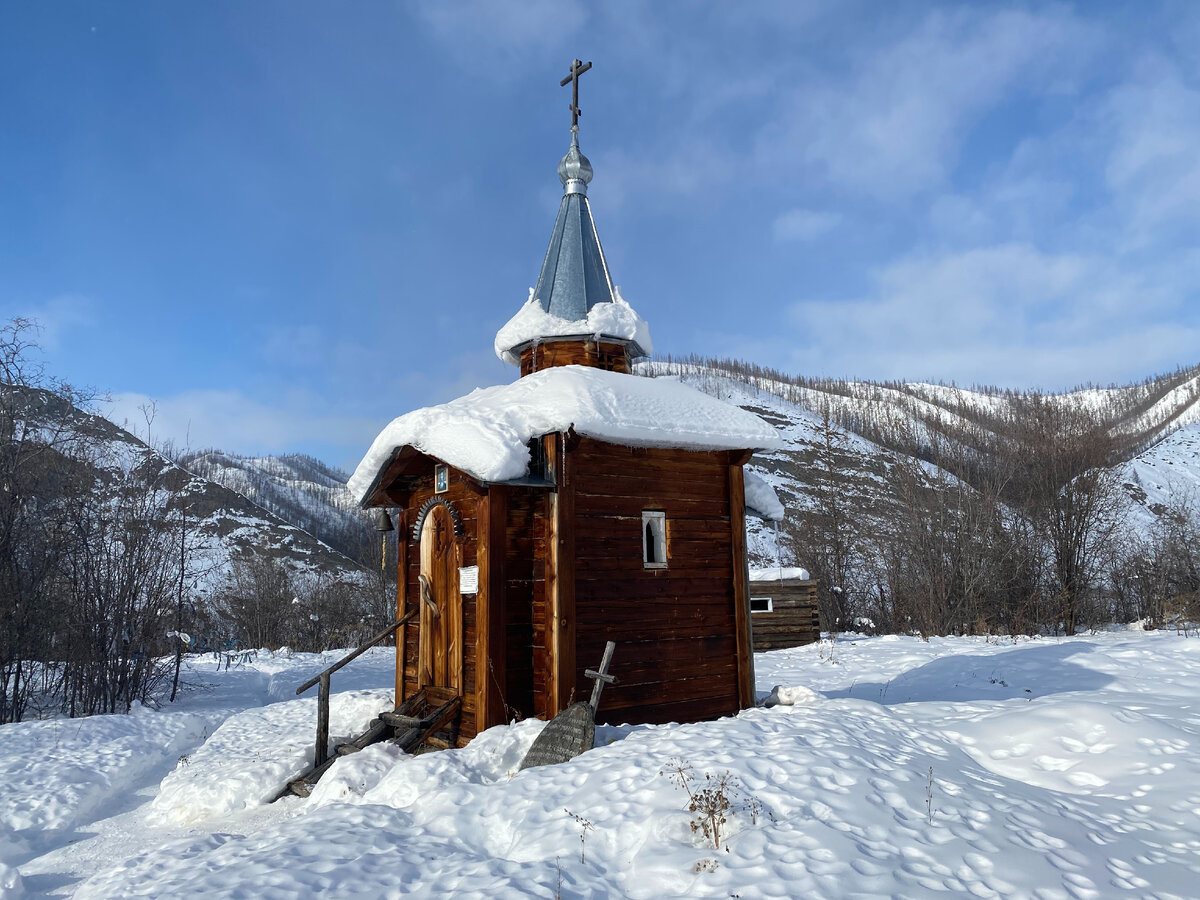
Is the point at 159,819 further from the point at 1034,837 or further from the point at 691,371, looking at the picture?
the point at 691,371

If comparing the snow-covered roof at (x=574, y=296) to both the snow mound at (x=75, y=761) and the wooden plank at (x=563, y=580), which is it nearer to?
the wooden plank at (x=563, y=580)

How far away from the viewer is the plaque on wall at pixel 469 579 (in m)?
8.26

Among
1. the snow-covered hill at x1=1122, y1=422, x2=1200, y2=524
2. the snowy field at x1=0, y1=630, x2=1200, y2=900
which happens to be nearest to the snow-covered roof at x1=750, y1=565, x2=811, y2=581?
the snowy field at x1=0, y1=630, x2=1200, y2=900

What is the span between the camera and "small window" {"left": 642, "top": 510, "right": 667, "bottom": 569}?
8.62m

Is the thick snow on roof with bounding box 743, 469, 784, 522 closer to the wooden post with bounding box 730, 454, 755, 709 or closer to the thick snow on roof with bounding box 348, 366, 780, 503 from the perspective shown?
the wooden post with bounding box 730, 454, 755, 709

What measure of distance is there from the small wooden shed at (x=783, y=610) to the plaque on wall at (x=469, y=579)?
1178 centimetres

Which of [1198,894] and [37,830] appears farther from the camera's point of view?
[37,830]

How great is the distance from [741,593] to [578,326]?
4278mm

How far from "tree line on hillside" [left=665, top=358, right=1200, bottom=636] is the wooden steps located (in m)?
16.3

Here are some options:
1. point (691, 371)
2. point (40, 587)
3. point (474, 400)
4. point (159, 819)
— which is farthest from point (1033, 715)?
point (691, 371)

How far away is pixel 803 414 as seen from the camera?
260 ft

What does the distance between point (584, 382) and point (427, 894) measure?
550 centimetres

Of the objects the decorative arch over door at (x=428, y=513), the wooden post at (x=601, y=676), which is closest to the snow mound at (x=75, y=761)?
the decorative arch over door at (x=428, y=513)

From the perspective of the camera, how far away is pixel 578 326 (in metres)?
10.4
